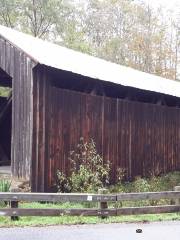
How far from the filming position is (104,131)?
673 inches

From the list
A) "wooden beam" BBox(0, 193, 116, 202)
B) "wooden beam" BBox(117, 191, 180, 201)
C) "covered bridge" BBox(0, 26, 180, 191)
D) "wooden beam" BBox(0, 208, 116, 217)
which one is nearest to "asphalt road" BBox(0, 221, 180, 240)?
"wooden beam" BBox(0, 208, 116, 217)

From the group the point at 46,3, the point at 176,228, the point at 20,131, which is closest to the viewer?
the point at 176,228

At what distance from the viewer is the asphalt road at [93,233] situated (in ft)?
29.2

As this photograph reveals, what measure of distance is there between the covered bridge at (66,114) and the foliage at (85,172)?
10.7 inches

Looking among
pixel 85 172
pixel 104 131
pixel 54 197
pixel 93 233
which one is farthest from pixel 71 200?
pixel 104 131

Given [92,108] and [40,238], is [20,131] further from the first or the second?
[40,238]

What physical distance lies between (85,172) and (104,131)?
7.83 ft

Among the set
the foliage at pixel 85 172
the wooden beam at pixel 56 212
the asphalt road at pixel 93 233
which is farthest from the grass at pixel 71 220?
the foliage at pixel 85 172

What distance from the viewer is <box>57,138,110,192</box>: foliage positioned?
49.0 feet

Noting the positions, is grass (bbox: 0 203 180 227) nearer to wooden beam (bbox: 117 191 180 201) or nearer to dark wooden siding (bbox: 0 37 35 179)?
wooden beam (bbox: 117 191 180 201)

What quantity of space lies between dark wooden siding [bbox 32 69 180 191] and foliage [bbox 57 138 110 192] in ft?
0.87

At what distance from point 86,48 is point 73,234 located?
34.3m

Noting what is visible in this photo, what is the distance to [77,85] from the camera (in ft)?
54.5

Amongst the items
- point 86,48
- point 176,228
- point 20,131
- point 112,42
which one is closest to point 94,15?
point 112,42
